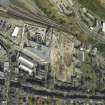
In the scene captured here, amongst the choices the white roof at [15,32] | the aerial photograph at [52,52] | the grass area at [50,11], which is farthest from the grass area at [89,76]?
the white roof at [15,32]

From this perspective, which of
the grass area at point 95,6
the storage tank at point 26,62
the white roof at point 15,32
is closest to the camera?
the storage tank at point 26,62

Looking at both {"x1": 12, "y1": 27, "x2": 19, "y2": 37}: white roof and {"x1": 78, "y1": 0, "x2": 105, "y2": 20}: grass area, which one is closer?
{"x1": 12, "y1": 27, "x2": 19, "y2": 37}: white roof

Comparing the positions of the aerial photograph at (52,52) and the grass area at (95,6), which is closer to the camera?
the aerial photograph at (52,52)

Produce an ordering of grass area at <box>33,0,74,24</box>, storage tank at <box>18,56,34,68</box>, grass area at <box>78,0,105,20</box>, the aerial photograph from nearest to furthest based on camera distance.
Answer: the aerial photograph, storage tank at <box>18,56,34,68</box>, grass area at <box>33,0,74,24</box>, grass area at <box>78,0,105,20</box>

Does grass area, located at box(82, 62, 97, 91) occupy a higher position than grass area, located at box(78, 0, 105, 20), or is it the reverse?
grass area, located at box(78, 0, 105, 20)

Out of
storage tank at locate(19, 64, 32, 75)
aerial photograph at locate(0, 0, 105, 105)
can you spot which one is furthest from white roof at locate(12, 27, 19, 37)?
storage tank at locate(19, 64, 32, 75)

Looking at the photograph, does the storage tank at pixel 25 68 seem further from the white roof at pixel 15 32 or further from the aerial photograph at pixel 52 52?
the white roof at pixel 15 32

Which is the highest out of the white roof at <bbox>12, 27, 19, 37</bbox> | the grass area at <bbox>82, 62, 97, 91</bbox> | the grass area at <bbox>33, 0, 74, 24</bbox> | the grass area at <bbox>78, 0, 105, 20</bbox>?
the grass area at <bbox>78, 0, 105, 20</bbox>

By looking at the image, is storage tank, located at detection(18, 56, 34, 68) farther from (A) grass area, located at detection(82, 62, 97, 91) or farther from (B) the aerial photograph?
(A) grass area, located at detection(82, 62, 97, 91)

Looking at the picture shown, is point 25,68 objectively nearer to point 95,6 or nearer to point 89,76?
point 89,76

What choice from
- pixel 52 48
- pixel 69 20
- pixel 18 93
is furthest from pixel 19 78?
pixel 69 20
